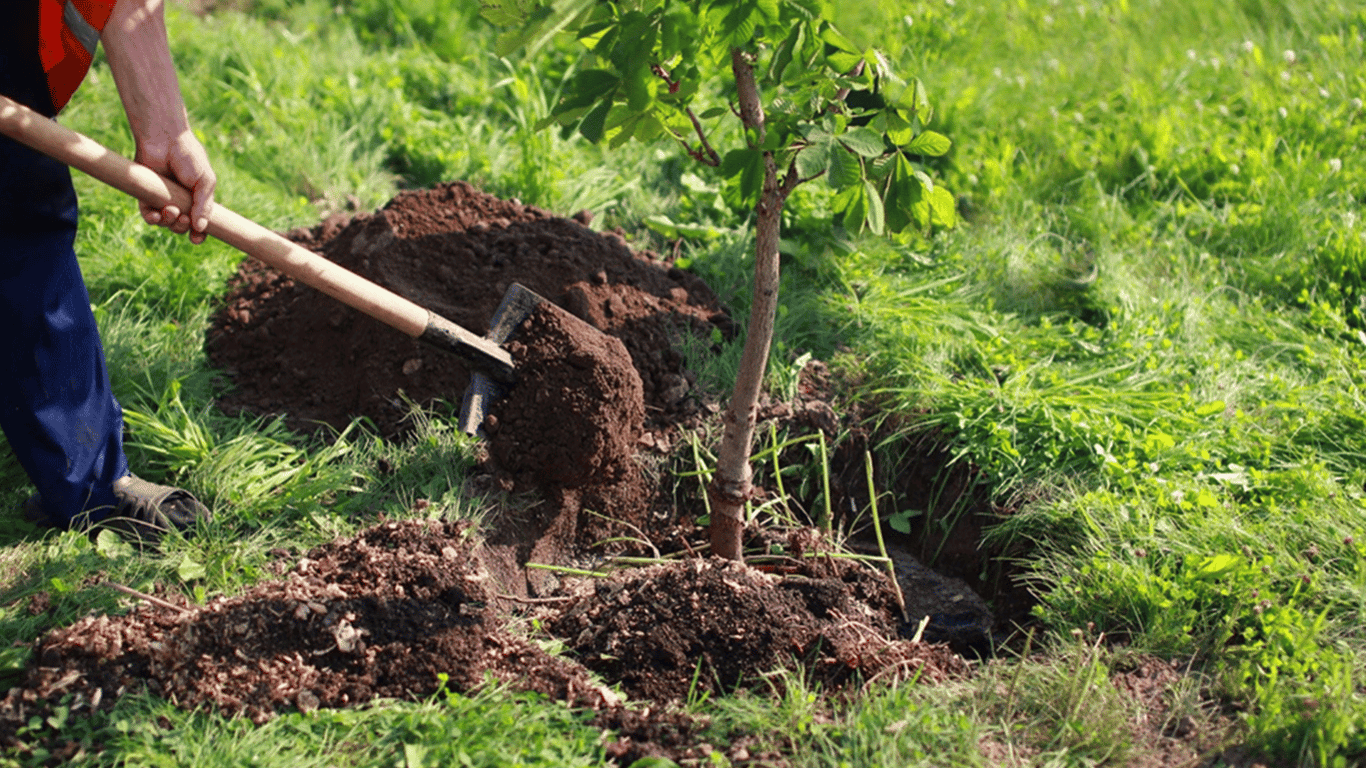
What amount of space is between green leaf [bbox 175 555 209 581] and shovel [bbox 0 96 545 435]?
832 millimetres

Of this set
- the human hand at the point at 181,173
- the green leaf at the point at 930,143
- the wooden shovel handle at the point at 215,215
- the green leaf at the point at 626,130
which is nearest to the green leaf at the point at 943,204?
the green leaf at the point at 930,143

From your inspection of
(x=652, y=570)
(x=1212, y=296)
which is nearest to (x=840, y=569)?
(x=652, y=570)

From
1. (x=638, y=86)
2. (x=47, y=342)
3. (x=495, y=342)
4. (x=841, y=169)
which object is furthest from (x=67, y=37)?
(x=841, y=169)

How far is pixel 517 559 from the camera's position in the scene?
322 centimetres

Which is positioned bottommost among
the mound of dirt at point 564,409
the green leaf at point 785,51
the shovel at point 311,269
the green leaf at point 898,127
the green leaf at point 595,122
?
the mound of dirt at point 564,409

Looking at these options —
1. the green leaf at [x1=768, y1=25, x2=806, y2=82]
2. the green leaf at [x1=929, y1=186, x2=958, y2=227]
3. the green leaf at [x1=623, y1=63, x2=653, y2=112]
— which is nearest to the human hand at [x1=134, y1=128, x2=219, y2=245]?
the green leaf at [x1=623, y1=63, x2=653, y2=112]

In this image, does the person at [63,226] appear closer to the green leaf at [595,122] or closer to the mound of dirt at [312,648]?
the mound of dirt at [312,648]

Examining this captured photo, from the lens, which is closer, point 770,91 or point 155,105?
point 770,91

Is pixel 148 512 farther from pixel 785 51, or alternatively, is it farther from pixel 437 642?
pixel 785 51

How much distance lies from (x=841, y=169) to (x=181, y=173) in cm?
175

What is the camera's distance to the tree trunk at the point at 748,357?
104 inches

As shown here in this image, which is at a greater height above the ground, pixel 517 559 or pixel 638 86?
pixel 638 86

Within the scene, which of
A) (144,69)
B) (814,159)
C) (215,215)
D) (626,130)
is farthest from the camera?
(215,215)

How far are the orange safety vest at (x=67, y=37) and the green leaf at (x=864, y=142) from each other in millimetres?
1883
